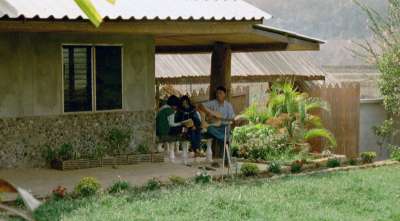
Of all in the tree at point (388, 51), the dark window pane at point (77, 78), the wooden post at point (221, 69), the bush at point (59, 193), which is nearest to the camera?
the bush at point (59, 193)

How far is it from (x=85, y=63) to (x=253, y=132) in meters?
3.98

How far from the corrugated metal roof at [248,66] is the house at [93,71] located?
4.86m

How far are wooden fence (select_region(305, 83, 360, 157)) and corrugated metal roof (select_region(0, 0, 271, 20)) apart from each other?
209 inches

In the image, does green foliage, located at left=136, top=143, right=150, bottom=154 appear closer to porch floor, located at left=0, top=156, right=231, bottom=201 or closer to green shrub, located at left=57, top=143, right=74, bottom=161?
porch floor, located at left=0, top=156, right=231, bottom=201

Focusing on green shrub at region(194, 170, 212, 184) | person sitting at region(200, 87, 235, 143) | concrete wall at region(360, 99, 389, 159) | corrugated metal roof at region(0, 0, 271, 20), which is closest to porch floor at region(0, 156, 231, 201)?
green shrub at region(194, 170, 212, 184)

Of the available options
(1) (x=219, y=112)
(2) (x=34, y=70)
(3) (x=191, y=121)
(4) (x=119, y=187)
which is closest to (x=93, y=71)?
(2) (x=34, y=70)

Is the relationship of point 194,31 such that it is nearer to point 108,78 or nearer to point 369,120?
point 108,78

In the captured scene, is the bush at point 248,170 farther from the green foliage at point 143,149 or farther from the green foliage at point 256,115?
the green foliage at point 256,115

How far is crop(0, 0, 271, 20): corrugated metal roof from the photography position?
361 inches

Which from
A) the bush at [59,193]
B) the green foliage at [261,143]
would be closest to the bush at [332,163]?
the green foliage at [261,143]

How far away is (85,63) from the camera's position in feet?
38.8

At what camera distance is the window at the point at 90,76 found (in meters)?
11.7

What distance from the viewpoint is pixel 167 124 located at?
12.6 meters

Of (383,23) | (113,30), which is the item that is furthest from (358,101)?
(113,30)
